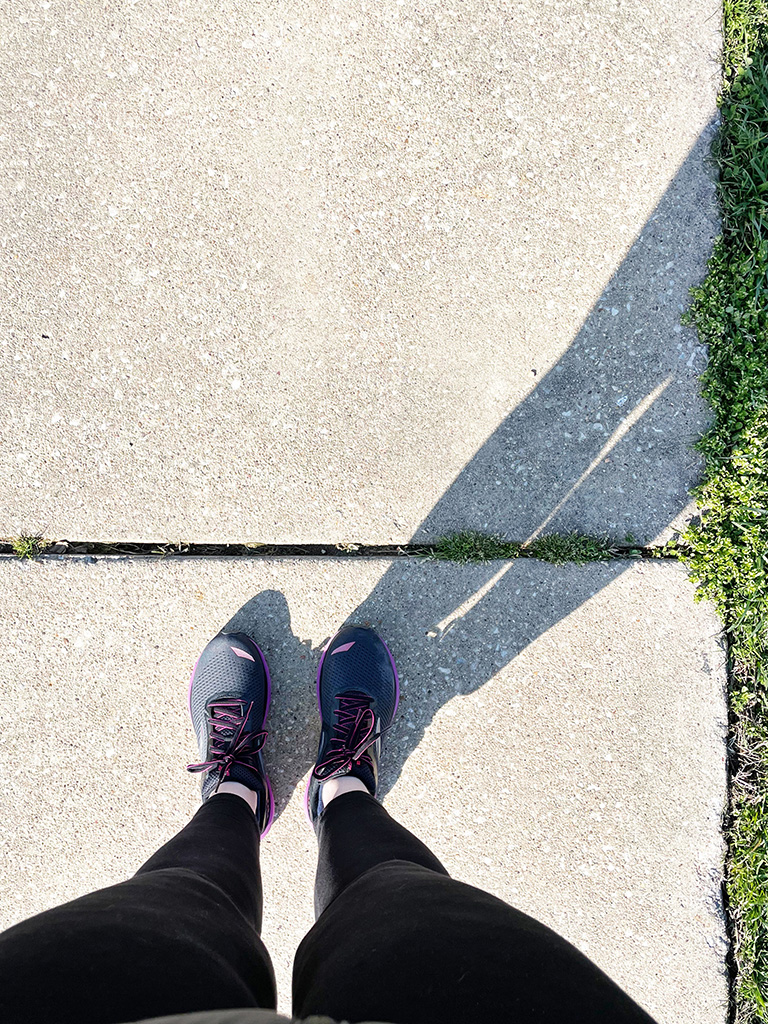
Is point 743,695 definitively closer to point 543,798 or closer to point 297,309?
point 543,798

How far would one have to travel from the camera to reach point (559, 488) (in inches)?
90.5

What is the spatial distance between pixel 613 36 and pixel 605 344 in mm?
1087

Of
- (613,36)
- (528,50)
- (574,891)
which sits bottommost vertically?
(574,891)

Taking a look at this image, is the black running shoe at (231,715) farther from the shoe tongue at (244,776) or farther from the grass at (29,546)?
the grass at (29,546)

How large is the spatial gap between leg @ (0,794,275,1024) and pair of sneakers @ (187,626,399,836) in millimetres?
454

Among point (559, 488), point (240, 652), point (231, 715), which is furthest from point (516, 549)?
point (231, 715)

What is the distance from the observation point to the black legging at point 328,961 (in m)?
1.15

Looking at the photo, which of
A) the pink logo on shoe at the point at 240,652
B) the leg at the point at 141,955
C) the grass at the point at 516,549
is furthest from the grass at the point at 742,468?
the leg at the point at 141,955

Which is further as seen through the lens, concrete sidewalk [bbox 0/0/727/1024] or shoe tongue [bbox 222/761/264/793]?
concrete sidewalk [bbox 0/0/727/1024]

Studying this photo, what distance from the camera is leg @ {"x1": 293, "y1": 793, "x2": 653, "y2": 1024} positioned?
1157mm

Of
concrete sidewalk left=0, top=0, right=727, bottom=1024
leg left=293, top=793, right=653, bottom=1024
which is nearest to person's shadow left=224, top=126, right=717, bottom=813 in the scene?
concrete sidewalk left=0, top=0, right=727, bottom=1024

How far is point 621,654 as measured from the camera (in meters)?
2.29

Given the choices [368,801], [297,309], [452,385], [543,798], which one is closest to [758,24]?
[452,385]

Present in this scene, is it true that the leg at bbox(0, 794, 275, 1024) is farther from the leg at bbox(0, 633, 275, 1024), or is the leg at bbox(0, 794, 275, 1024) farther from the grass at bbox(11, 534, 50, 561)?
the grass at bbox(11, 534, 50, 561)
